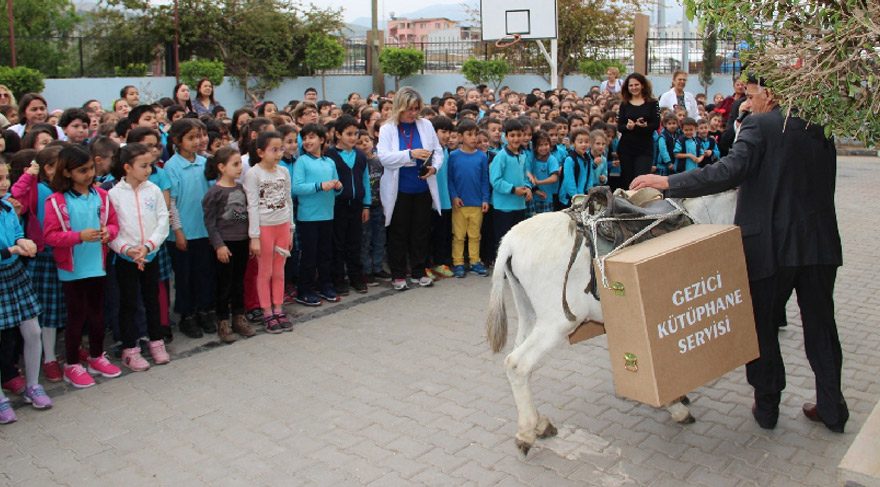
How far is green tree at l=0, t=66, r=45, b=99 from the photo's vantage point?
54.9ft

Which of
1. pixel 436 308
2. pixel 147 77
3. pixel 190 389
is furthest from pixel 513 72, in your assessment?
pixel 190 389

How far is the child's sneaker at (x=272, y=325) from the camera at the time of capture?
23.0ft

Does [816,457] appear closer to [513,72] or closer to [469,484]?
[469,484]

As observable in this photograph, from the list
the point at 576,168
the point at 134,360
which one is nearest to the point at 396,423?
the point at 134,360

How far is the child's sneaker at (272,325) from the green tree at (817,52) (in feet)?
15.0

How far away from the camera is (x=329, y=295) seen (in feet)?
26.0

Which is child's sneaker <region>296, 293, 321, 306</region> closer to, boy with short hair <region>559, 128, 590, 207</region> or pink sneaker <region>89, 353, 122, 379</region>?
pink sneaker <region>89, 353, 122, 379</region>

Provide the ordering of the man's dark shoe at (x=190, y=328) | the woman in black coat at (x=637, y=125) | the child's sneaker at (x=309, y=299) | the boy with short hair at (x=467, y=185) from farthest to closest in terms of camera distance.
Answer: the woman in black coat at (x=637, y=125), the boy with short hair at (x=467, y=185), the child's sneaker at (x=309, y=299), the man's dark shoe at (x=190, y=328)

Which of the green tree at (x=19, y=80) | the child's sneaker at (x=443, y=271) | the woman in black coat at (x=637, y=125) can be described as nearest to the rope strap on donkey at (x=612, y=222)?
the child's sneaker at (x=443, y=271)

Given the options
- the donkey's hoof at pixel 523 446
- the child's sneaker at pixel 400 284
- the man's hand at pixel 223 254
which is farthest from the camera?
the child's sneaker at pixel 400 284

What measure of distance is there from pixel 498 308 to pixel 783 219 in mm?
1710

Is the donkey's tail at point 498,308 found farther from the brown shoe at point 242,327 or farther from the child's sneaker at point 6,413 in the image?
the child's sneaker at point 6,413

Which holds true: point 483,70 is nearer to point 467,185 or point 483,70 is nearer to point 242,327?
point 467,185

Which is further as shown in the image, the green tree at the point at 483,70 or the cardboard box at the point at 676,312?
the green tree at the point at 483,70
